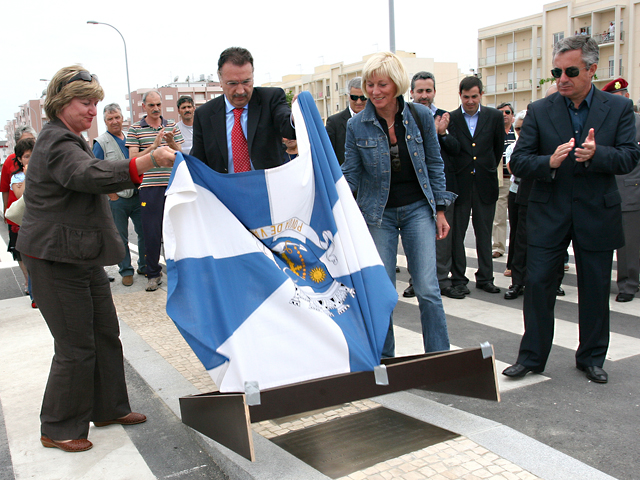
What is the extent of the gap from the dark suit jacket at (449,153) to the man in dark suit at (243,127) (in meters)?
2.84

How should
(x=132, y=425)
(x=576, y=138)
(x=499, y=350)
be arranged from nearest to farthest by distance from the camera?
(x=132, y=425)
(x=576, y=138)
(x=499, y=350)

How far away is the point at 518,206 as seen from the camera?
6.70m

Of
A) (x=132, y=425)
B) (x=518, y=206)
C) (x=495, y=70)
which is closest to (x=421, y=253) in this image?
(x=132, y=425)

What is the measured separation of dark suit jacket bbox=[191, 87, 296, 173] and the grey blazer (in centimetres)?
92

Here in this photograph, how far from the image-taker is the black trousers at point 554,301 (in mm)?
3969

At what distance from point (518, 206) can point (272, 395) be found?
4.89 meters

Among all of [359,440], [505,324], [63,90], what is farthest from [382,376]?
[505,324]

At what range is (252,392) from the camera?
2.60 meters

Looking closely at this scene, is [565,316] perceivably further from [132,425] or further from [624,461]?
[132,425]

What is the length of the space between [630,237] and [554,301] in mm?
3017

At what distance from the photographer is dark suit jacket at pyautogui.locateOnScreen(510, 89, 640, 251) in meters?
3.86

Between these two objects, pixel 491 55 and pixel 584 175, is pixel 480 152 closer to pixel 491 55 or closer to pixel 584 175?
pixel 584 175

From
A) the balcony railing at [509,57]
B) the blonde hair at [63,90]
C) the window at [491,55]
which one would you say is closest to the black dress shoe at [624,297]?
the blonde hair at [63,90]

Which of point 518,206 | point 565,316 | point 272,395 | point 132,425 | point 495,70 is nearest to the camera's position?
point 272,395
